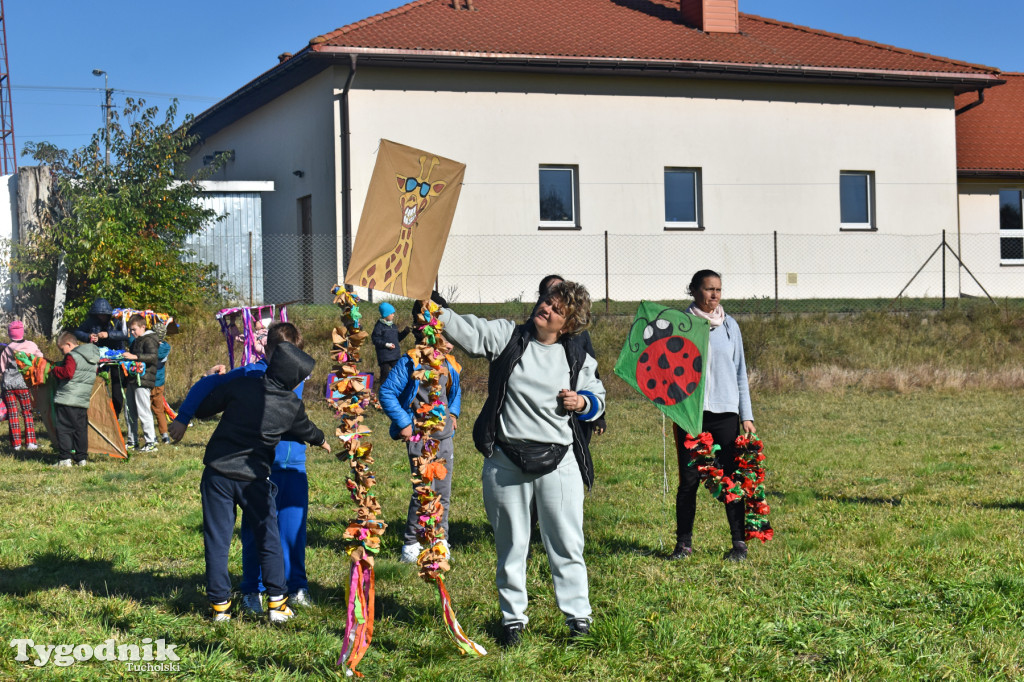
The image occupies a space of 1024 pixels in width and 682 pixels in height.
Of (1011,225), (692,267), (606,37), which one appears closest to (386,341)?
(692,267)

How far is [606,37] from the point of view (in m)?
23.4

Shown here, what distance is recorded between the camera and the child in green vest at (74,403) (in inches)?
443

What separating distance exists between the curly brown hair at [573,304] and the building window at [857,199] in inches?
836

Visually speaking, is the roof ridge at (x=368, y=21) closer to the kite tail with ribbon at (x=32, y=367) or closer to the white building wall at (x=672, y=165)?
the white building wall at (x=672, y=165)

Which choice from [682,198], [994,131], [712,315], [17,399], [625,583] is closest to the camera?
[625,583]

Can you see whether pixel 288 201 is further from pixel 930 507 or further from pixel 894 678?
pixel 894 678

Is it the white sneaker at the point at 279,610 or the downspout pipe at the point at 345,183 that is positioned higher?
the downspout pipe at the point at 345,183

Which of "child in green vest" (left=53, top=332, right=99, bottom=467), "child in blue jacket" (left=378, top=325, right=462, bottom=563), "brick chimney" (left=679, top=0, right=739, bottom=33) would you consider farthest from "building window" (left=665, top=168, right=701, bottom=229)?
"child in blue jacket" (left=378, top=325, right=462, bottom=563)

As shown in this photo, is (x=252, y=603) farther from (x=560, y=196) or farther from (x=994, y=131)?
(x=994, y=131)

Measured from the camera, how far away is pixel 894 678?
15.6 ft

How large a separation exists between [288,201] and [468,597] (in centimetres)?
1916

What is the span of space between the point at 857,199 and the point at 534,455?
2210cm

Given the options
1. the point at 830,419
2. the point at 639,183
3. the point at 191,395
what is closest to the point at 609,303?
the point at 639,183

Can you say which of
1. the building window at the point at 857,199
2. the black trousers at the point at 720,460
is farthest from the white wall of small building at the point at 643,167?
the black trousers at the point at 720,460
